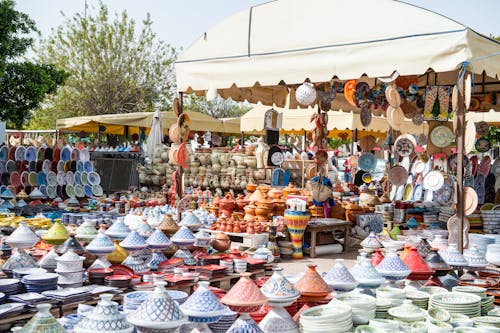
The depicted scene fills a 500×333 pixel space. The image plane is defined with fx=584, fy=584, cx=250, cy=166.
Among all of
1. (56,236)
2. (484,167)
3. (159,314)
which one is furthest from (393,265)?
(484,167)

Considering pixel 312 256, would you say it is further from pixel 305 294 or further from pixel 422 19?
pixel 305 294

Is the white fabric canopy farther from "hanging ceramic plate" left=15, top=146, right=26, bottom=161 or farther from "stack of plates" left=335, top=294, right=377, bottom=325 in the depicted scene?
"hanging ceramic plate" left=15, top=146, right=26, bottom=161

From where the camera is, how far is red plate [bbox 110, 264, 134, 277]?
4270 mm

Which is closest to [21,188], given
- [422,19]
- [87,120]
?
[87,120]

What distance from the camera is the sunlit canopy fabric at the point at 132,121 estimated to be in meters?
15.0

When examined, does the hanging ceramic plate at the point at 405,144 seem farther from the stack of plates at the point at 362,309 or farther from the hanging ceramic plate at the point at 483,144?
the stack of plates at the point at 362,309

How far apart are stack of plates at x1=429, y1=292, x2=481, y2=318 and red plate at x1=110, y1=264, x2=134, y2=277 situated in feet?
7.14

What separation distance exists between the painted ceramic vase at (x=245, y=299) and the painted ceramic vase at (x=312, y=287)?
0.31 meters

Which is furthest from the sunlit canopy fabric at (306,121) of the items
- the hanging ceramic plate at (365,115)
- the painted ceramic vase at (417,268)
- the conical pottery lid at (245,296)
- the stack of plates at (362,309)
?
the conical pottery lid at (245,296)

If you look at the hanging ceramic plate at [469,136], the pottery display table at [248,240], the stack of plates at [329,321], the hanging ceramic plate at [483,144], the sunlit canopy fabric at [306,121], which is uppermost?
the sunlit canopy fabric at [306,121]

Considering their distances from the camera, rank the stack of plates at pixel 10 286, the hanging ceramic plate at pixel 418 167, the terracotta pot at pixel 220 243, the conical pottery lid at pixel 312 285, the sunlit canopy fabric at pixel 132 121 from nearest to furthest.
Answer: the conical pottery lid at pixel 312 285, the stack of plates at pixel 10 286, the terracotta pot at pixel 220 243, the hanging ceramic plate at pixel 418 167, the sunlit canopy fabric at pixel 132 121

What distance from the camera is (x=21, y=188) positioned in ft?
34.1

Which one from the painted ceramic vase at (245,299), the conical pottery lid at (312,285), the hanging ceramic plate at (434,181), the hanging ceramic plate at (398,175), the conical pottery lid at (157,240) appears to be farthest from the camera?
the hanging ceramic plate at (398,175)

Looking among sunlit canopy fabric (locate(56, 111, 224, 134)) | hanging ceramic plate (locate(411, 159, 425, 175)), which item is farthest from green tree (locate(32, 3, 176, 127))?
hanging ceramic plate (locate(411, 159, 425, 175))
